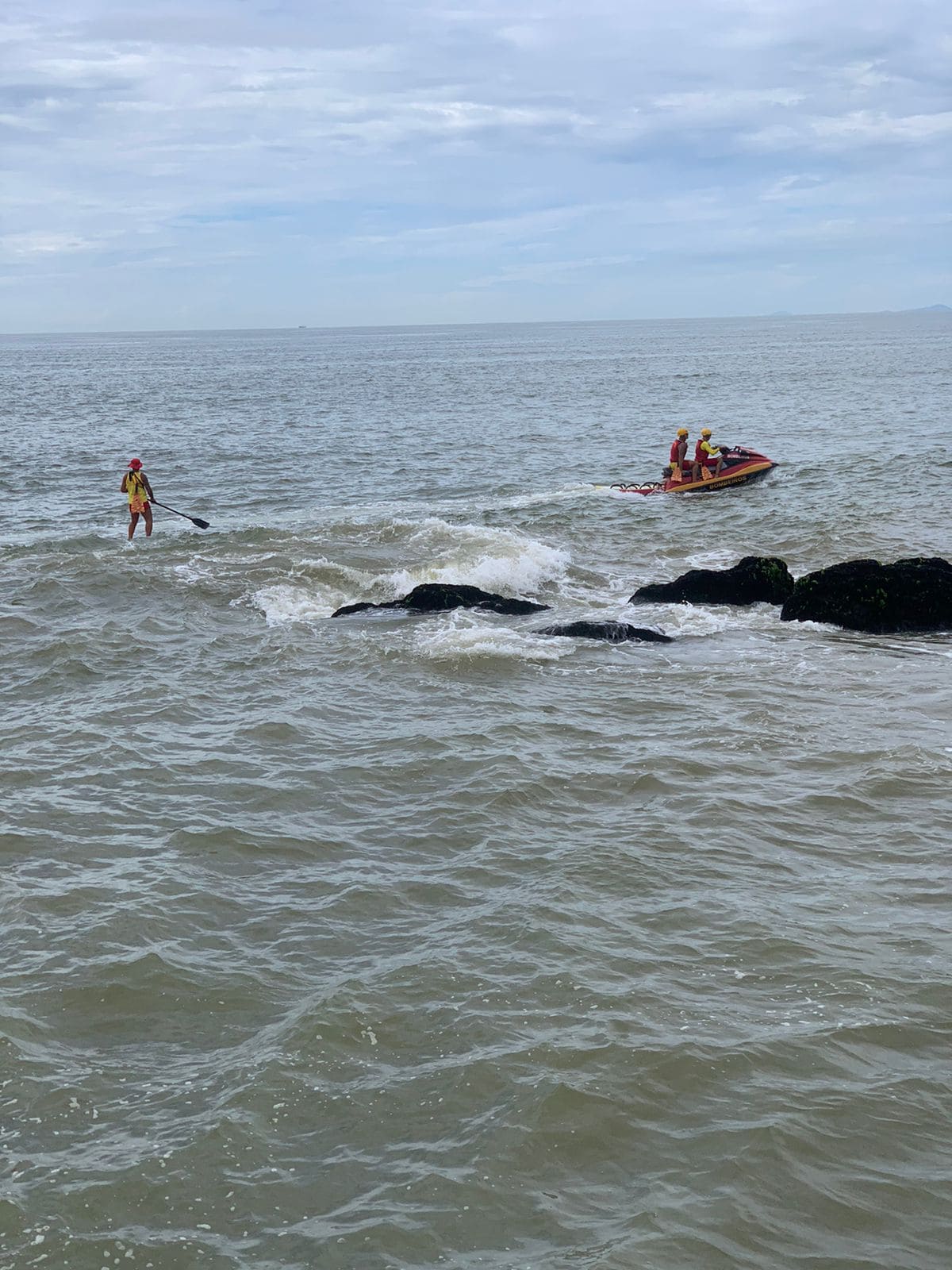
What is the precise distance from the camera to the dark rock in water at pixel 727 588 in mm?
15453

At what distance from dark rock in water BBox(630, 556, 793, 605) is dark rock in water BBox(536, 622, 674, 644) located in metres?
1.87

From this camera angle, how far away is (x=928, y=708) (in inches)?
425

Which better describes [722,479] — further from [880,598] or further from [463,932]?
[463,932]

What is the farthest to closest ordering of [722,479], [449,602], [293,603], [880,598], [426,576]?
[722,479] < [426,576] < [293,603] < [449,602] < [880,598]

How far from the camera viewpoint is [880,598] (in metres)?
13.9

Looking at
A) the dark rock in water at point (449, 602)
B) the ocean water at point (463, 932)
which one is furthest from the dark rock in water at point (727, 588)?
the dark rock in water at point (449, 602)

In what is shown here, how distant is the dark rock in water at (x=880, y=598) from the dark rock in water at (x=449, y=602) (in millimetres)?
3556

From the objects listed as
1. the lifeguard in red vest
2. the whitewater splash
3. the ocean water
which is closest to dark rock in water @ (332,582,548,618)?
the ocean water

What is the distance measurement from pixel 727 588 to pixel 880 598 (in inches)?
85.4

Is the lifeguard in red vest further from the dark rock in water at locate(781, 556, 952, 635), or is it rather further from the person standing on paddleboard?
the person standing on paddleboard

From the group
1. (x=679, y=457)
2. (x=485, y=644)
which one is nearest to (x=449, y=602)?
(x=485, y=644)

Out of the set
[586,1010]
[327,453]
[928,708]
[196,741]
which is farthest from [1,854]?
[327,453]

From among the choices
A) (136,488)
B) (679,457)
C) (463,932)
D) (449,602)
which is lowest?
(463,932)

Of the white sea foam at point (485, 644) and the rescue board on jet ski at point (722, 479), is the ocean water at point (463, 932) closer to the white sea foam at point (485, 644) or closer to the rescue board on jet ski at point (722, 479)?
the white sea foam at point (485, 644)
